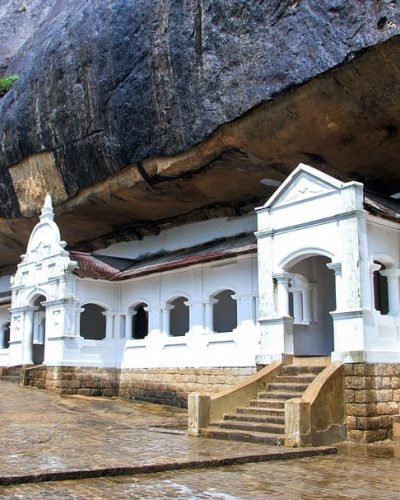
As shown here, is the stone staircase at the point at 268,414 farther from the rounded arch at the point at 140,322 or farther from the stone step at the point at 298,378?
the rounded arch at the point at 140,322

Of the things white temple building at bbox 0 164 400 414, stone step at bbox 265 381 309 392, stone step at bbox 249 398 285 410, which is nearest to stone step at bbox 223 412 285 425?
stone step at bbox 249 398 285 410

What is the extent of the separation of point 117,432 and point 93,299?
8.93 meters

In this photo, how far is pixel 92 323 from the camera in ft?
84.5

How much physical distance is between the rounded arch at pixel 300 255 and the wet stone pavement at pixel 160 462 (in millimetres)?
4167

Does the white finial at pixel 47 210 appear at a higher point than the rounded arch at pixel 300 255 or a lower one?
higher

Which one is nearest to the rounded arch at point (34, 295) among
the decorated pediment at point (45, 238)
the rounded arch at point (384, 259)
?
the decorated pediment at point (45, 238)

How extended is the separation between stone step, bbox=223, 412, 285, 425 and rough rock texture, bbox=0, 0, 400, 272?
7.20 m

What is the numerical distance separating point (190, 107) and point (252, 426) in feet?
28.7

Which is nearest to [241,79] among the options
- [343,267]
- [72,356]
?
[343,267]

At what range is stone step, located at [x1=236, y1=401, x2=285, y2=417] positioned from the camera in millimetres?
13094

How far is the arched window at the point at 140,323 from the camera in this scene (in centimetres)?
2337

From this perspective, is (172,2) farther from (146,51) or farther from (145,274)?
(145,274)

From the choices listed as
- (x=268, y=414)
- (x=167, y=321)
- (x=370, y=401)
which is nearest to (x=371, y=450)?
(x=370, y=401)

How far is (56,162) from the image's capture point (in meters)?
22.4
